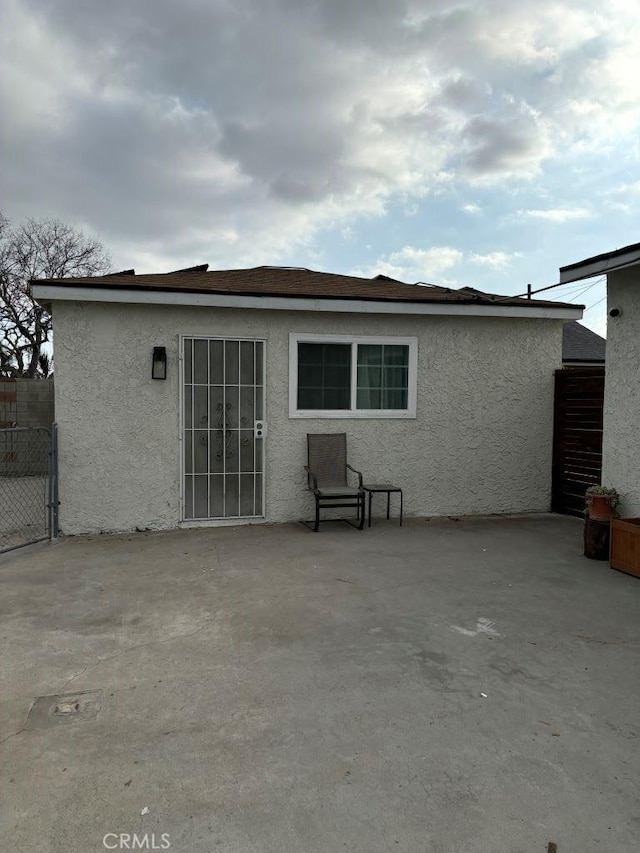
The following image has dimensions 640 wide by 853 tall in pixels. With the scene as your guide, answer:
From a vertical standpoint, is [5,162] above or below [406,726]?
above

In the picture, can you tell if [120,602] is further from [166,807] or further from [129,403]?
[129,403]

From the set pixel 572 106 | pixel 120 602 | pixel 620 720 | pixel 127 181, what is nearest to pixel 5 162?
pixel 127 181

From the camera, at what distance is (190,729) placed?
2.44 meters

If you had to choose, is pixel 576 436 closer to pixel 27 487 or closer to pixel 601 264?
pixel 601 264

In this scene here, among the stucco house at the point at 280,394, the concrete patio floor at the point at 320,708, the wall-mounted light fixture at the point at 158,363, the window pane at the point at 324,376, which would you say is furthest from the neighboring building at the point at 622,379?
the wall-mounted light fixture at the point at 158,363

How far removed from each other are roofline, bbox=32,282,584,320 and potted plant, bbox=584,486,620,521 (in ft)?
9.33

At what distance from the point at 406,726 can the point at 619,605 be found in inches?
98.3

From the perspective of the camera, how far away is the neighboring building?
5328 mm

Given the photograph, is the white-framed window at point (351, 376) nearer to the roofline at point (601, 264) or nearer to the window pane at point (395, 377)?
the window pane at point (395, 377)

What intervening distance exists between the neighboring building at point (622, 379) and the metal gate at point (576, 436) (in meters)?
→ 1.26

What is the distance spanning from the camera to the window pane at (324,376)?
6.77m

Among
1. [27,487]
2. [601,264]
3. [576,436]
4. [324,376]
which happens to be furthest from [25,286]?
[601,264]

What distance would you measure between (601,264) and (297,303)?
328 centimetres

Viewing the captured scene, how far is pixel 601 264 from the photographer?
5121mm
